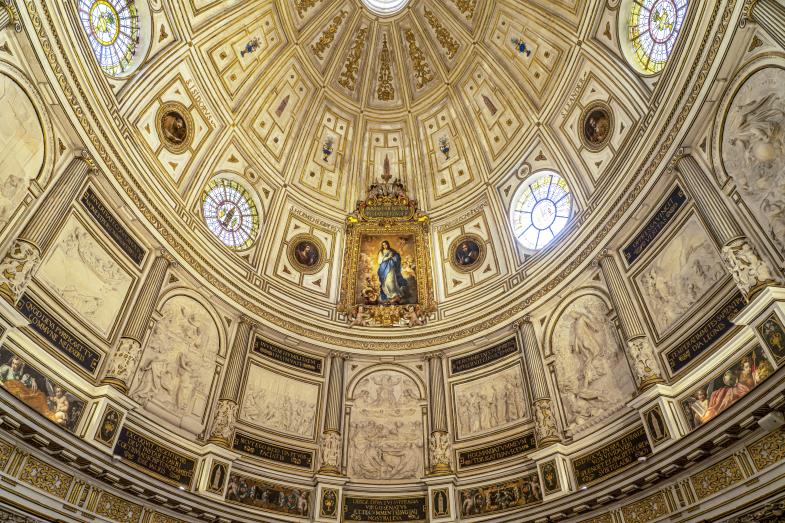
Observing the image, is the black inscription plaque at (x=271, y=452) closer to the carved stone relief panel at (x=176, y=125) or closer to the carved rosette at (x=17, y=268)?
the carved rosette at (x=17, y=268)

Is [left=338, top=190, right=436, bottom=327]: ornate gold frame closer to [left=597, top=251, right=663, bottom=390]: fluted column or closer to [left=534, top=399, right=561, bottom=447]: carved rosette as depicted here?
[left=534, top=399, right=561, bottom=447]: carved rosette

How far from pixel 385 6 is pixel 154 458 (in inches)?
872

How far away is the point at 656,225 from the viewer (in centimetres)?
1602

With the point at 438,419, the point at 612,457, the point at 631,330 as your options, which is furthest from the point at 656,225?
the point at 438,419

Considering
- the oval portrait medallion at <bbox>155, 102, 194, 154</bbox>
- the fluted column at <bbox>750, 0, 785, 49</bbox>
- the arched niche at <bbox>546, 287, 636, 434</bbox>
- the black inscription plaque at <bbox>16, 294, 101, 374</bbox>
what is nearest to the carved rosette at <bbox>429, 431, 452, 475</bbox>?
the arched niche at <bbox>546, 287, 636, 434</bbox>

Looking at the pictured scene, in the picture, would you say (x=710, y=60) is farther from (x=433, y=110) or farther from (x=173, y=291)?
(x=173, y=291)

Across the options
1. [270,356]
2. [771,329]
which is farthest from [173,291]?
[771,329]

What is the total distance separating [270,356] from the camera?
66.2 feet

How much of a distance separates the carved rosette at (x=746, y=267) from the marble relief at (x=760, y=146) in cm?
56

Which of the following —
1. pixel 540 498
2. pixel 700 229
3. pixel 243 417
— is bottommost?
pixel 540 498

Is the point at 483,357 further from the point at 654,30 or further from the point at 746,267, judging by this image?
the point at 654,30

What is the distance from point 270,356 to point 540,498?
10484mm

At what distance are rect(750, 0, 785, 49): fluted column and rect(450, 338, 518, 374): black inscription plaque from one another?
12.0 meters

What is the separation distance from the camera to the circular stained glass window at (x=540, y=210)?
69.2 feet
